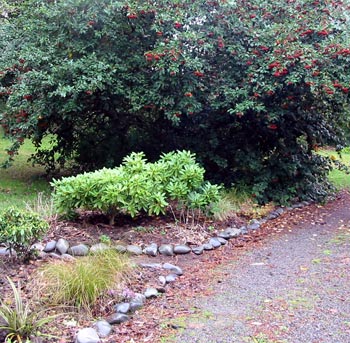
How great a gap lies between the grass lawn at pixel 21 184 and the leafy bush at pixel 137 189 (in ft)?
4.22

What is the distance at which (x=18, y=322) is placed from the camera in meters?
3.05

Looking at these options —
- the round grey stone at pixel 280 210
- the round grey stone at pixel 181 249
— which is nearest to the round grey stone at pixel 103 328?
the round grey stone at pixel 181 249

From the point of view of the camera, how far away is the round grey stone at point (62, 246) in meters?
4.73

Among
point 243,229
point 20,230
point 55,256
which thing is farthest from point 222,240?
point 20,230

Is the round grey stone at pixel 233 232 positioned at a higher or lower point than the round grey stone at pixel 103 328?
lower

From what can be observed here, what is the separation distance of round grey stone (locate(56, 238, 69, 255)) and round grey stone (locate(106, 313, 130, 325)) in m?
1.42

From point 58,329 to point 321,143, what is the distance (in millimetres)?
6253

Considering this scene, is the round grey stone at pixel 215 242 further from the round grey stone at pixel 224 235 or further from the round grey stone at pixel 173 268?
the round grey stone at pixel 173 268

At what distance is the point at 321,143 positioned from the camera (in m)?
8.26

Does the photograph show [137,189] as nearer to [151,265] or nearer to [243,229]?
[151,265]

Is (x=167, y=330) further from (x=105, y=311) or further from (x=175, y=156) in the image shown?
(x=175, y=156)

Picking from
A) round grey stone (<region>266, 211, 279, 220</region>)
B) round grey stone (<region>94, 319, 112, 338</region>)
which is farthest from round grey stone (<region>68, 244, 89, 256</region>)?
→ round grey stone (<region>266, 211, 279, 220</region>)

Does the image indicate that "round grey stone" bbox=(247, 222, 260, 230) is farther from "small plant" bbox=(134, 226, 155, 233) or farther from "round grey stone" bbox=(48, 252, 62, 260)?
"round grey stone" bbox=(48, 252, 62, 260)

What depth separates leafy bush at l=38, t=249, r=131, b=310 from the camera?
3557 mm
